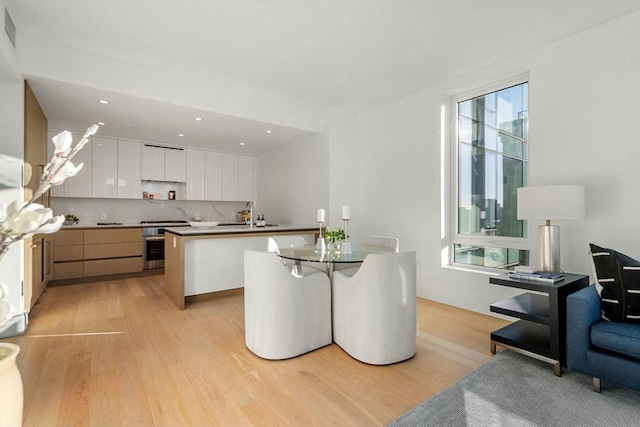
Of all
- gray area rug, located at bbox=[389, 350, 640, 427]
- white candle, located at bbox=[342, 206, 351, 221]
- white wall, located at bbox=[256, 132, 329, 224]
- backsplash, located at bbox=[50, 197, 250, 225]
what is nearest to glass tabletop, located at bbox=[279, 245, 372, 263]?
white candle, located at bbox=[342, 206, 351, 221]

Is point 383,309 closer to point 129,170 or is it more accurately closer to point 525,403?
point 525,403

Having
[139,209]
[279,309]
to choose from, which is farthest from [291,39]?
[139,209]

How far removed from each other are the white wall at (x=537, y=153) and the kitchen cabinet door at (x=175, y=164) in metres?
2.50

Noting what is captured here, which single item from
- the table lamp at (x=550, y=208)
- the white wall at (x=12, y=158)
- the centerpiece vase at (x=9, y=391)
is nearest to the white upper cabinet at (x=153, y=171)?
the white wall at (x=12, y=158)

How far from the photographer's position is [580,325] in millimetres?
1995

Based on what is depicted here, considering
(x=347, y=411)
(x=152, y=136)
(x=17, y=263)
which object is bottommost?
(x=347, y=411)

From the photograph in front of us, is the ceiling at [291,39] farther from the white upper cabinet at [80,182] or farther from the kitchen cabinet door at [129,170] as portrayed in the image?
the kitchen cabinet door at [129,170]

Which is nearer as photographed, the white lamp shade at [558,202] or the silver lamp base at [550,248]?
the white lamp shade at [558,202]

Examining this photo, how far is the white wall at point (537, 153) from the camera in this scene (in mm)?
2559

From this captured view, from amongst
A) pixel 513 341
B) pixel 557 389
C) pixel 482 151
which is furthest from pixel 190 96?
pixel 557 389

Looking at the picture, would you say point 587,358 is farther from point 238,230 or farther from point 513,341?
point 238,230

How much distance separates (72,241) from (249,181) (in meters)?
3.14

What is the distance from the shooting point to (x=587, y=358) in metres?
1.97

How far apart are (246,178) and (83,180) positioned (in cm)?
274
